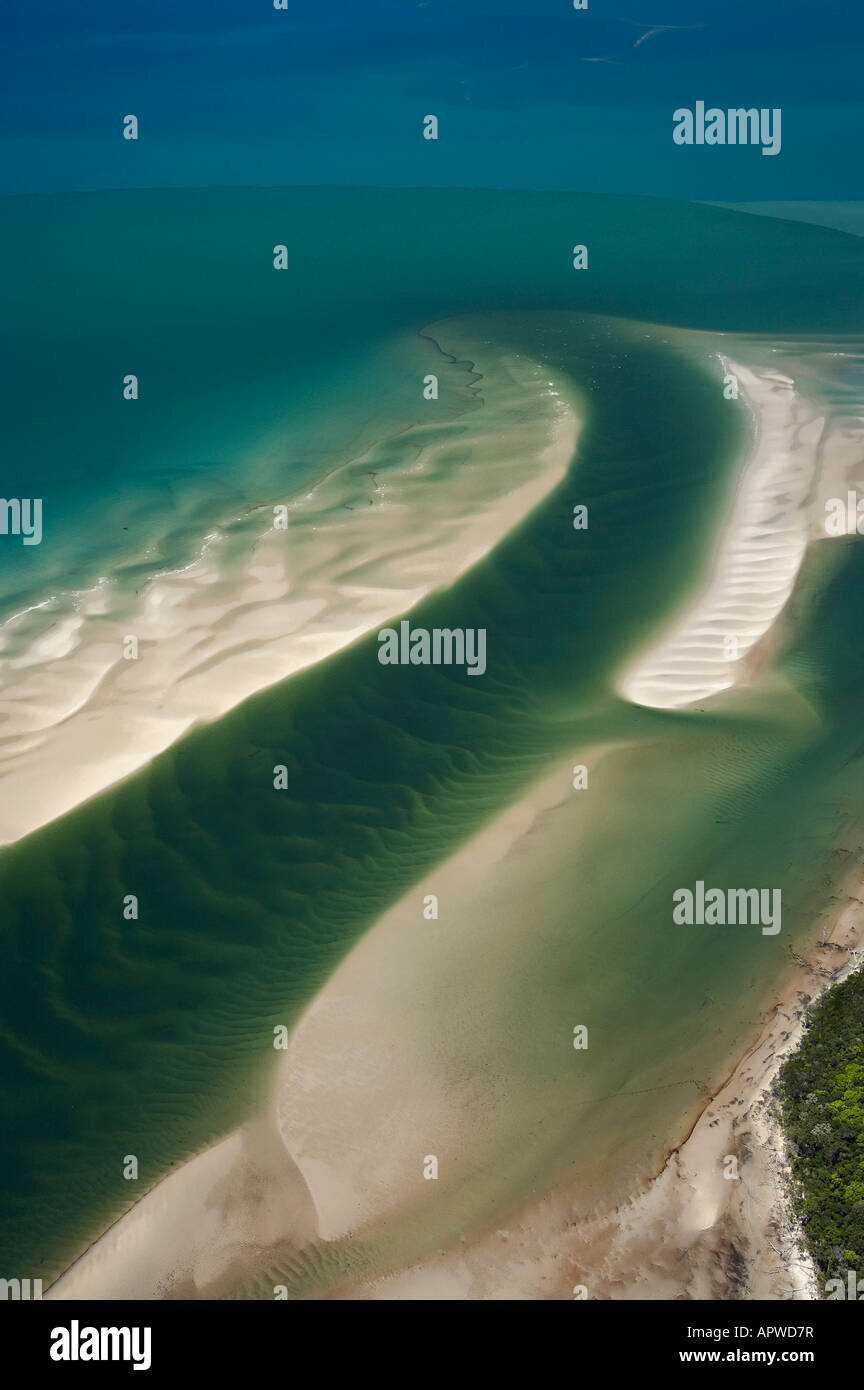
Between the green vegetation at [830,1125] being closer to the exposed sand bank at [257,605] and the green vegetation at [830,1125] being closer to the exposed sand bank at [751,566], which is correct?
the exposed sand bank at [751,566]

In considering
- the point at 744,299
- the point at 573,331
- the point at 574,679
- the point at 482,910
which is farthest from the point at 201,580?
the point at 744,299

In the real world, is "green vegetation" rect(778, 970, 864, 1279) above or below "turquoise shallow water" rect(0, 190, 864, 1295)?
below

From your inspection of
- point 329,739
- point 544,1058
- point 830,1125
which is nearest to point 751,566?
point 329,739

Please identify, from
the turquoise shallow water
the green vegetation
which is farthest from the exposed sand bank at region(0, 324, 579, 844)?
the green vegetation

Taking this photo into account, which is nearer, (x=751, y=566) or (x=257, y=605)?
(x=257, y=605)

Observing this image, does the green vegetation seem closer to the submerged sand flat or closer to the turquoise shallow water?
the submerged sand flat

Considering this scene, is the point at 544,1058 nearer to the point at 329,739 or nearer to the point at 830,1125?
the point at 830,1125

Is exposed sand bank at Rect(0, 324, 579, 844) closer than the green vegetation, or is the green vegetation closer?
the green vegetation
